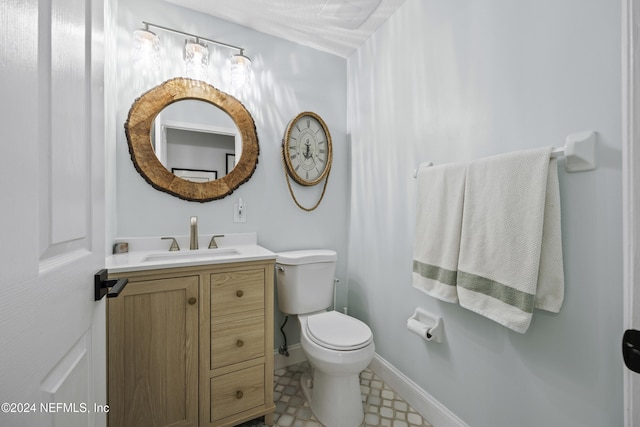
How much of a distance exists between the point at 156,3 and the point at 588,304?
8.40ft

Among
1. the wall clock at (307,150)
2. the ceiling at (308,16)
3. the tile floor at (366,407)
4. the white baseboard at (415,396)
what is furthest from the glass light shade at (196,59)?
the white baseboard at (415,396)

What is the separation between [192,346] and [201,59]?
162 centimetres

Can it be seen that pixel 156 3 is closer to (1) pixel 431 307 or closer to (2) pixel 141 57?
(2) pixel 141 57

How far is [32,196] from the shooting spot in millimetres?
404

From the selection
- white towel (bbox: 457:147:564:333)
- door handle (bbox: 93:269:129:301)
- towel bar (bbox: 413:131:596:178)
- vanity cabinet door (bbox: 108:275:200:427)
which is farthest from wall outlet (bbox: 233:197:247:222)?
towel bar (bbox: 413:131:596:178)

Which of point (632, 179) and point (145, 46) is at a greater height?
point (145, 46)

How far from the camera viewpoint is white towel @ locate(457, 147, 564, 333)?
935mm

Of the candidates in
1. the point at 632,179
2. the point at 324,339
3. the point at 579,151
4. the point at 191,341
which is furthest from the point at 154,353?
the point at 579,151

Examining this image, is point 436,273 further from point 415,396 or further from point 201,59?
point 201,59

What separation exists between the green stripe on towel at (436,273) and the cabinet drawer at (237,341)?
2.85ft

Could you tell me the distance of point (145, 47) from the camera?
1458 millimetres

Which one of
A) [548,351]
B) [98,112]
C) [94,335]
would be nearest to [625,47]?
[548,351]

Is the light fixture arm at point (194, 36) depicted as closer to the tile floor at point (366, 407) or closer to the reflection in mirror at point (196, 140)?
the reflection in mirror at point (196, 140)

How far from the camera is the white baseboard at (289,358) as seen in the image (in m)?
1.91
